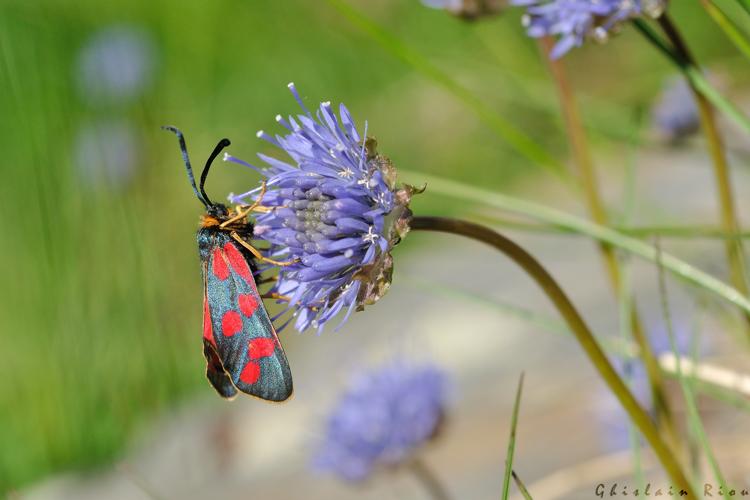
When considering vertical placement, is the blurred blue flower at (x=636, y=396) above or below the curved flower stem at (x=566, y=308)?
below

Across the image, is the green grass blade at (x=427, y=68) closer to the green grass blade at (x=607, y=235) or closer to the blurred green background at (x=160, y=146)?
the green grass blade at (x=607, y=235)

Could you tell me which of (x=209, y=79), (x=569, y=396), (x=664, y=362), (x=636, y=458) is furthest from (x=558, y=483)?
(x=209, y=79)

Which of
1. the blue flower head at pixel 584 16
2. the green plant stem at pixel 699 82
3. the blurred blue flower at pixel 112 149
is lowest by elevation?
the blurred blue flower at pixel 112 149

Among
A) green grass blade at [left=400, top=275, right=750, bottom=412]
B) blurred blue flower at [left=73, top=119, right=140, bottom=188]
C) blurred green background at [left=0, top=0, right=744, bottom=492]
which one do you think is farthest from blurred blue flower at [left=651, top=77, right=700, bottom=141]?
blurred blue flower at [left=73, top=119, right=140, bottom=188]

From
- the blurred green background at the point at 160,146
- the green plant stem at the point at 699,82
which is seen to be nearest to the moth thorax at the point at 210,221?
the green plant stem at the point at 699,82

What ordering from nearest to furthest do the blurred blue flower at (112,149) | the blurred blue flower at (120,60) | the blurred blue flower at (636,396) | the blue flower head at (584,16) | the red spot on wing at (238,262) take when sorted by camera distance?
the blue flower head at (584,16) → the red spot on wing at (238,262) → the blurred blue flower at (636,396) → the blurred blue flower at (112,149) → the blurred blue flower at (120,60)

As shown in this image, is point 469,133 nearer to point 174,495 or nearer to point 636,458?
point 174,495

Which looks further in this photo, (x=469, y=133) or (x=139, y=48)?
(x=139, y=48)

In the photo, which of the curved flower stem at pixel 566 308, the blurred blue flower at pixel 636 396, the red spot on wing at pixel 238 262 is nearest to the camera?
the curved flower stem at pixel 566 308
